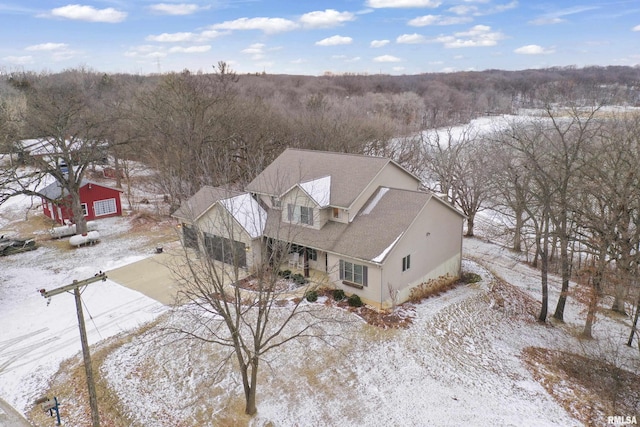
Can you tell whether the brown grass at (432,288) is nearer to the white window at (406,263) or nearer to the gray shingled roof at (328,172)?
the white window at (406,263)

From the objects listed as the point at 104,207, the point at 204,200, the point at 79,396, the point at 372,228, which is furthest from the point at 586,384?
the point at 104,207

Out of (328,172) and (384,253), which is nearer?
(384,253)

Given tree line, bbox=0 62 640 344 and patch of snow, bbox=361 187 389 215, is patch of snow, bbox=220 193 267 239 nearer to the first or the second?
tree line, bbox=0 62 640 344

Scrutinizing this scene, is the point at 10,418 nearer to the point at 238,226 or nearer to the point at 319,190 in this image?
the point at 238,226

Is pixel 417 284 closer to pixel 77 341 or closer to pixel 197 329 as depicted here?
pixel 197 329

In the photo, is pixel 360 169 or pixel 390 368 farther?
pixel 360 169

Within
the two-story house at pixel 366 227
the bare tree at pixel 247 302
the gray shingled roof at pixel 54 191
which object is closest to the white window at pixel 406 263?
the two-story house at pixel 366 227

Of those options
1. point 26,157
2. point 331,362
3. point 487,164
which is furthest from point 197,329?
point 487,164
